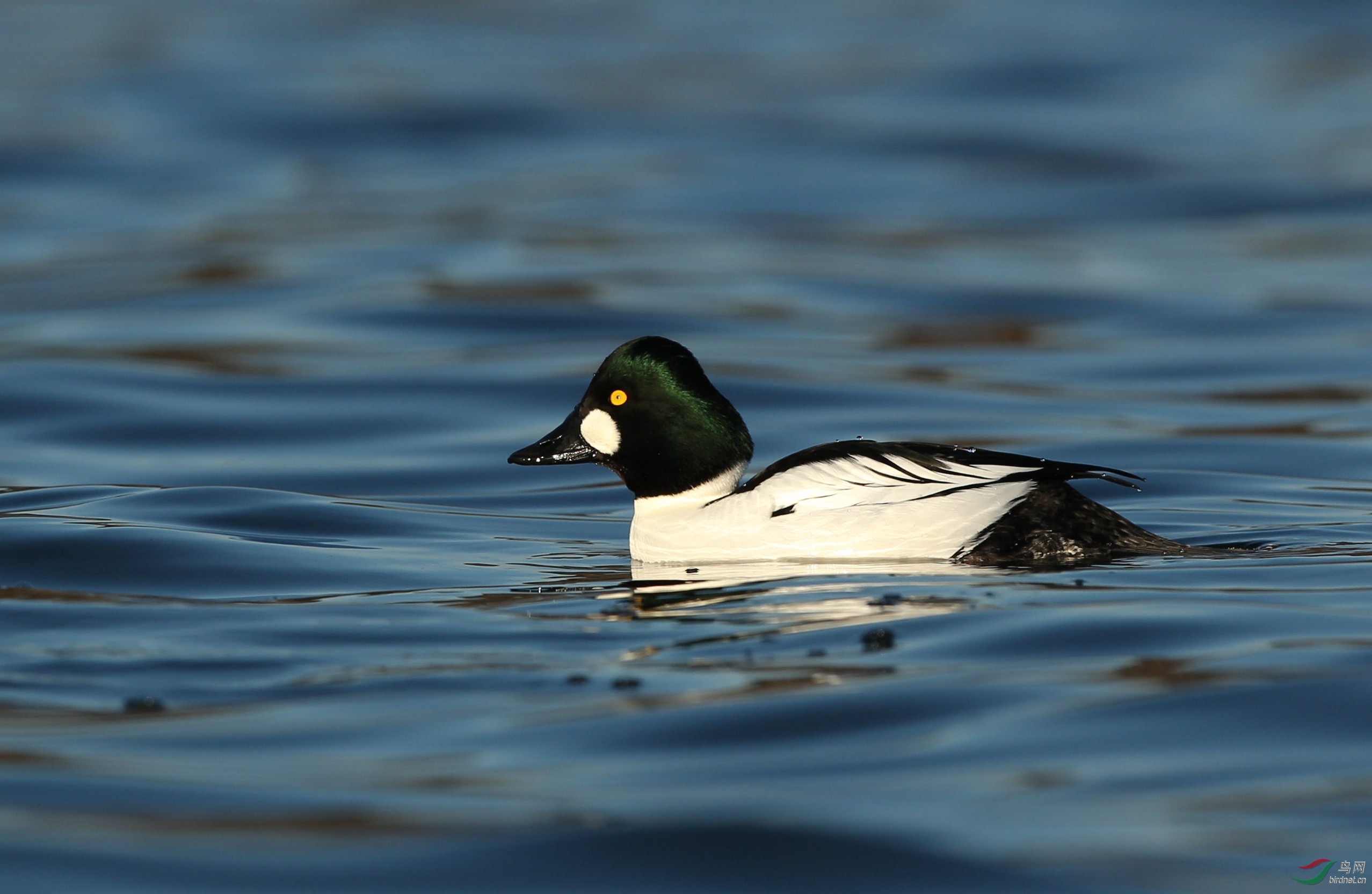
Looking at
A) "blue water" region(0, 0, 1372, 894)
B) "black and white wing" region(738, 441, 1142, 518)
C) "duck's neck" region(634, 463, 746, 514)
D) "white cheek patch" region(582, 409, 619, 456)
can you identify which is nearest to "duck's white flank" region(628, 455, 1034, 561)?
"black and white wing" region(738, 441, 1142, 518)

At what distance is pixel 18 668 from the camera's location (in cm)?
494

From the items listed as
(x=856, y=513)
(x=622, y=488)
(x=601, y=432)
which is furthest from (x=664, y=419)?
(x=622, y=488)

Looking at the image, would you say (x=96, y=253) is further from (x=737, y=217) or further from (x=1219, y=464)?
(x=1219, y=464)

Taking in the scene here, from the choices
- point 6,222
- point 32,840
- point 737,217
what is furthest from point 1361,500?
point 6,222

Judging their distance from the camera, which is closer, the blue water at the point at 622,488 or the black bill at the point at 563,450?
the blue water at the point at 622,488

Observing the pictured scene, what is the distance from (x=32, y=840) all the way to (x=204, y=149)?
685 inches

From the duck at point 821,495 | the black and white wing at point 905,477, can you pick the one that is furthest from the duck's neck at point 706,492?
the black and white wing at point 905,477

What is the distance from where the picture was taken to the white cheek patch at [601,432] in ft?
21.6

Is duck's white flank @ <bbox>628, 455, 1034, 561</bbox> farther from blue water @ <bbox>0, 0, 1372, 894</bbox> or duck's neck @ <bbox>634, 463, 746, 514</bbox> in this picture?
duck's neck @ <bbox>634, 463, 746, 514</bbox>

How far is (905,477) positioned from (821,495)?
0.28 metres

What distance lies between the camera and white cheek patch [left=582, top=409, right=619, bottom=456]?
6574 millimetres

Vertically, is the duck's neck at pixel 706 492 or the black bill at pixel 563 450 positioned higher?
the black bill at pixel 563 450

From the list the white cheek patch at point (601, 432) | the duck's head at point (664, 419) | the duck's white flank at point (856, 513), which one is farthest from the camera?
the white cheek patch at point (601, 432)

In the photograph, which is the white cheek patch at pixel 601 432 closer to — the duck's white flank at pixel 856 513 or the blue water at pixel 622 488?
the blue water at pixel 622 488
